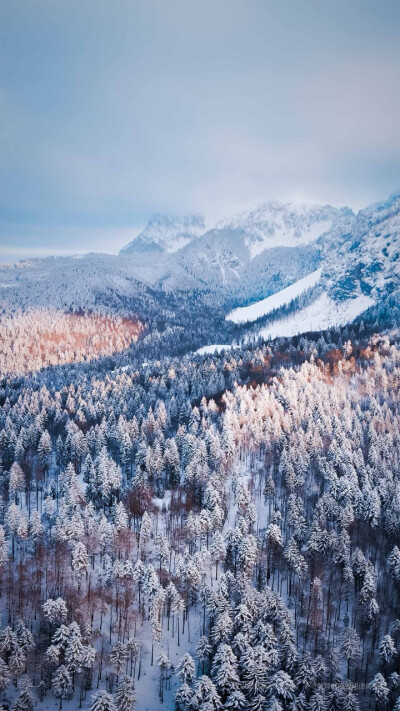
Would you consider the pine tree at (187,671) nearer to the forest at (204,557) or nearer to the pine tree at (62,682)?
the forest at (204,557)

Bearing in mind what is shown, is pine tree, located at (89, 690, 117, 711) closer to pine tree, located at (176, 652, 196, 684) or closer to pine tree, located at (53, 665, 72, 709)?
pine tree, located at (53, 665, 72, 709)

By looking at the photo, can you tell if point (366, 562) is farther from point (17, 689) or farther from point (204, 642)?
point (17, 689)

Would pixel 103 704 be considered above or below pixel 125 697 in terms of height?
above

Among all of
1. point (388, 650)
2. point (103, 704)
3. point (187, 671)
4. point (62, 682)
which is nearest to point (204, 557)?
point (187, 671)

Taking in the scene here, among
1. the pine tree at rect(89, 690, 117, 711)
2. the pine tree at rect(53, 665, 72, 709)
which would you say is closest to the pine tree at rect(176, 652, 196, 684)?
the pine tree at rect(89, 690, 117, 711)

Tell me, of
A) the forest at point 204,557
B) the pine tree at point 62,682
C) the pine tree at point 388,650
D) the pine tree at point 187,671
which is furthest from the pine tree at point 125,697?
the pine tree at point 388,650

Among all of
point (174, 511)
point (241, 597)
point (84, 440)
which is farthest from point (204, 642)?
point (84, 440)

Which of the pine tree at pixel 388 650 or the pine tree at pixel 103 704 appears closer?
the pine tree at pixel 103 704

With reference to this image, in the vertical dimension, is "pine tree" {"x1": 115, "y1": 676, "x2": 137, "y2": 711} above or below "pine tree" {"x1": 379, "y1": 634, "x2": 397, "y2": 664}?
below

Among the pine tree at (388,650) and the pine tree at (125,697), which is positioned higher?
the pine tree at (388,650)

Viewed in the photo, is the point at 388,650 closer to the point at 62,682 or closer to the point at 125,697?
the point at 125,697
